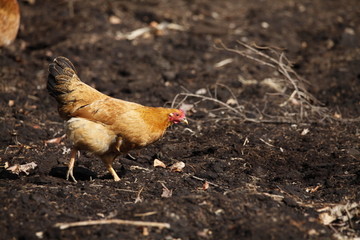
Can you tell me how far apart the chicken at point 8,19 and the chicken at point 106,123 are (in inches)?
108

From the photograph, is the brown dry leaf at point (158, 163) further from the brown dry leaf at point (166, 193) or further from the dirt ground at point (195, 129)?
the brown dry leaf at point (166, 193)

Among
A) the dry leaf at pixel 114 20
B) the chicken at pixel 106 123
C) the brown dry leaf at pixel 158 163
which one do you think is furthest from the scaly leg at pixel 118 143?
the dry leaf at pixel 114 20

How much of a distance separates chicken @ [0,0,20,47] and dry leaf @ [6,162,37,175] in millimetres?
3182

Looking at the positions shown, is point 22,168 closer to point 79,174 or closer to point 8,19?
point 79,174

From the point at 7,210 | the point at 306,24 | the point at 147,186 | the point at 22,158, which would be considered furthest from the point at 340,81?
the point at 7,210

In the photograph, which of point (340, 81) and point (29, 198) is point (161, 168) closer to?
point (29, 198)

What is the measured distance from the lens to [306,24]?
35.1 feet

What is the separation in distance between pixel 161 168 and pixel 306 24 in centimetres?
681

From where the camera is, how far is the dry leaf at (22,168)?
5078 mm

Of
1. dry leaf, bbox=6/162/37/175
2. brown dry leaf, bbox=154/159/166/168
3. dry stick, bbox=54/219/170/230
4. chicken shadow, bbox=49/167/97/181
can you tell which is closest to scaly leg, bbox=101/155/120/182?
chicken shadow, bbox=49/167/97/181

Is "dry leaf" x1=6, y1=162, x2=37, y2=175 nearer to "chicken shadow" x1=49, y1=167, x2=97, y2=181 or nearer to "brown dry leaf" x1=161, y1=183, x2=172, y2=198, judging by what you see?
"chicken shadow" x1=49, y1=167, x2=97, y2=181

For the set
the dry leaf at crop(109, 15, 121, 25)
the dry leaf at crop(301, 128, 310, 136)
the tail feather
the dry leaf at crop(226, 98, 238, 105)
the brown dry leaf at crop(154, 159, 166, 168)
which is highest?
the tail feather

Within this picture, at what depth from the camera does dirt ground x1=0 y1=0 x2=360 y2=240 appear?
401cm

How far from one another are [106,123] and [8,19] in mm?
3569
